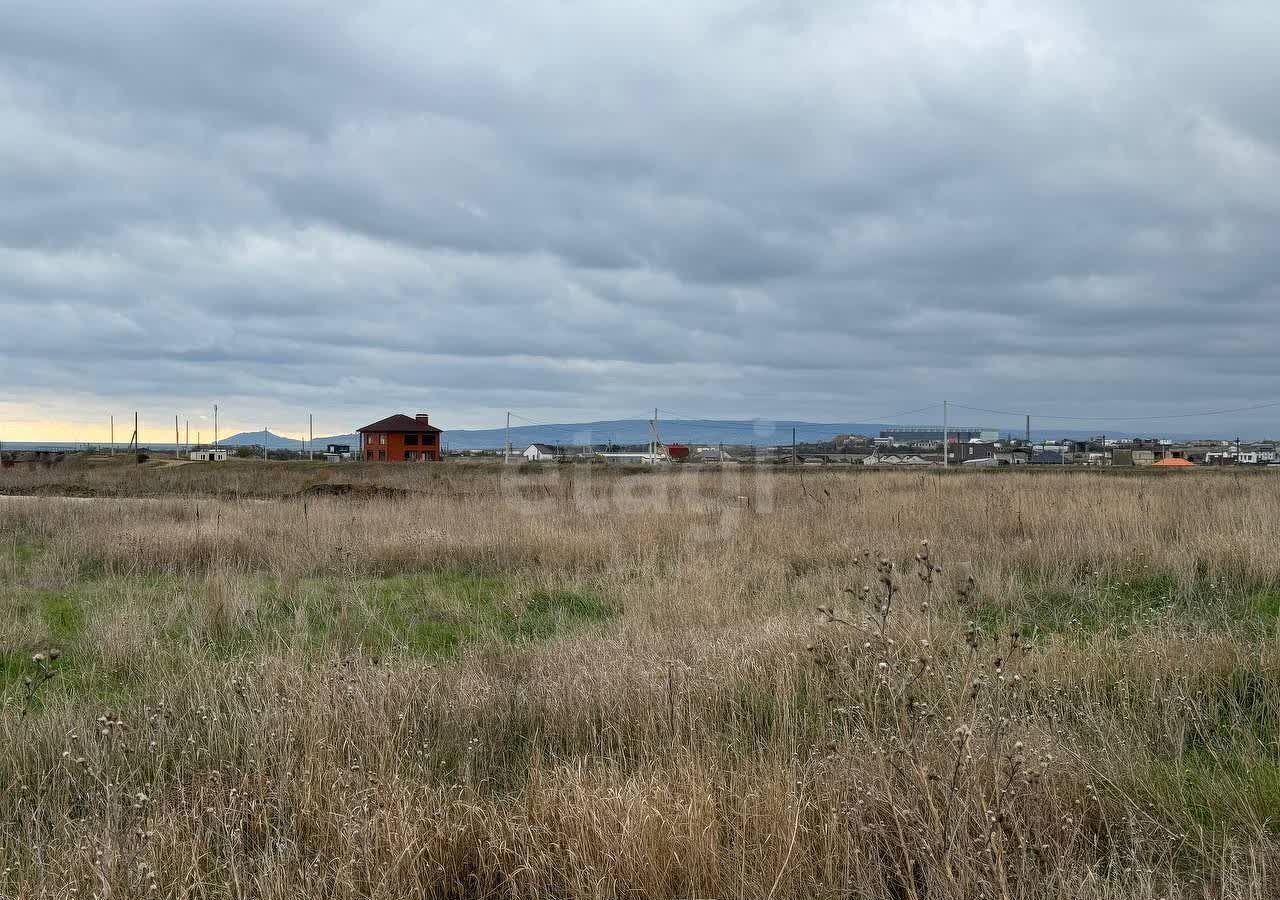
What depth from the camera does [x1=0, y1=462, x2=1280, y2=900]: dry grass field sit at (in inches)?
129

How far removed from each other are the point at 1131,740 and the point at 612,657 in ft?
9.69

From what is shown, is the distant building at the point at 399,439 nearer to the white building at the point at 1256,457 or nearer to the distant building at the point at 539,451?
the distant building at the point at 539,451

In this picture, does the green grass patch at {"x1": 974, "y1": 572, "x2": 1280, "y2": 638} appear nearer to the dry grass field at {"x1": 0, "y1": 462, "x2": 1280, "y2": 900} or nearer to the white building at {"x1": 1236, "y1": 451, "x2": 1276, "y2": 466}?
the dry grass field at {"x1": 0, "y1": 462, "x2": 1280, "y2": 900}

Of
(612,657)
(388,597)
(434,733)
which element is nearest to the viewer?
(434,733)

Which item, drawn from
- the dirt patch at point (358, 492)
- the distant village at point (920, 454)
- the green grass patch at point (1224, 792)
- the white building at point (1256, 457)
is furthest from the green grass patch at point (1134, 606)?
the white building at point (1256, 457)

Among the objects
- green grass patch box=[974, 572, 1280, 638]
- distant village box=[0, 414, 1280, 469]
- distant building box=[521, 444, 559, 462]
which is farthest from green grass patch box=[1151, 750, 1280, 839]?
distant building box=[521, 444, 559, 462]

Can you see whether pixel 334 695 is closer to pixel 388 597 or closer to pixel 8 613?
pixel 388 597

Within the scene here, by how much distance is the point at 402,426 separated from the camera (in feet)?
211

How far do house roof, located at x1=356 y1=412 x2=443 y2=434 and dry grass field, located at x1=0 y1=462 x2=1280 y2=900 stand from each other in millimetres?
55085

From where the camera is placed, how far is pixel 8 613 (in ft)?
26.0

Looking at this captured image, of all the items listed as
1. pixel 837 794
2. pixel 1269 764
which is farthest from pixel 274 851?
pixel 1269 764

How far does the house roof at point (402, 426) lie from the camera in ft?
210

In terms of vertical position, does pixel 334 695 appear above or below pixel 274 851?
above

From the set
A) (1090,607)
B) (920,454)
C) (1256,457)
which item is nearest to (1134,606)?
(1090,607)
